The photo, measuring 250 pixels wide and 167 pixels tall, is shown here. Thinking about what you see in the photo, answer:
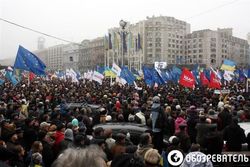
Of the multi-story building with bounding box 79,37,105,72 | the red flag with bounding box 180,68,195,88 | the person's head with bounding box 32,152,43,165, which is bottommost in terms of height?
the person's head with bounding box 32,152,43,165

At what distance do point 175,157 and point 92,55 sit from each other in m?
155

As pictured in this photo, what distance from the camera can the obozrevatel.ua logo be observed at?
21.2 ft

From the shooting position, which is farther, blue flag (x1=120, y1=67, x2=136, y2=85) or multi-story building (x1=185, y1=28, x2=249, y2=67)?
multi-story building (x1=185, y1=28, x2=249, y2=67)

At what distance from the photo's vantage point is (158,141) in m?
10.1

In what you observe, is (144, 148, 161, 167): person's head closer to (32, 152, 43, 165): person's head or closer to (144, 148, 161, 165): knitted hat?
(144, 148, 161, 165): knitted hat

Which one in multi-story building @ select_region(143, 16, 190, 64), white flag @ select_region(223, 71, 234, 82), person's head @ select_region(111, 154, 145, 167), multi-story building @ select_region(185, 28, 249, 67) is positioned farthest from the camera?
multi-story building @ select_region(185, 28, 249, 67)

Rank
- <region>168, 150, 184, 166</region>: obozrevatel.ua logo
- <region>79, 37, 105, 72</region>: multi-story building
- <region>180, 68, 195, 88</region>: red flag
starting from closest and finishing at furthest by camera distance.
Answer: <region>168, 150, 184, 166</region>: obozrevatel.ua logo, <region>180, 68, 195, 88</region>: red flag, <region>79, 37, 105, 72</region>: multi-story building

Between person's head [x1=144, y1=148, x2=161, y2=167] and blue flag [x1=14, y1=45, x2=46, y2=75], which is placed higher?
blue flag [x1=14, y1=45, x2=46, y2=75]

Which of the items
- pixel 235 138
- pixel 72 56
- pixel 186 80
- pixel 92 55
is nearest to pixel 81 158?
pixel 235 138

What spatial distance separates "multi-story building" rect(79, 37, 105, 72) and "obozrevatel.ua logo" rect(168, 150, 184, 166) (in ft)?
472

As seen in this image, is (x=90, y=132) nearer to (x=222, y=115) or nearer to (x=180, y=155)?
(x=222, y=115)

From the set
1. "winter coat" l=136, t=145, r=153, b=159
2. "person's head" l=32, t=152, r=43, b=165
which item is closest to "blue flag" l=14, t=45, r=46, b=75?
"person's head" l=32, t=152, r=43, b=165

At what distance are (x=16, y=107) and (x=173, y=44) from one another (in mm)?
143454

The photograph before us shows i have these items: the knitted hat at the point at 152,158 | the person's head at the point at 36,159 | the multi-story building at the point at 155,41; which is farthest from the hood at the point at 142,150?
the multi-story building at the point at 155,41
